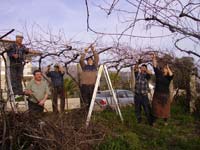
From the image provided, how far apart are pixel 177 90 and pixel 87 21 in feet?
37.2

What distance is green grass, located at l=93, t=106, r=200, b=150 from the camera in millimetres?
7973

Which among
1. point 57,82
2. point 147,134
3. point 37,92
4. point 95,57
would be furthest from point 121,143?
point 57,82

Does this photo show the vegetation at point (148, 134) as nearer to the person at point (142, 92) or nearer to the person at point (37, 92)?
the person at point (142, 92)

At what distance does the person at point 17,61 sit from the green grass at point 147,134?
2.01 metres

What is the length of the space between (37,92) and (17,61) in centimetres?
92

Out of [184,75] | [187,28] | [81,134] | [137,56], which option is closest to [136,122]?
[137,56]

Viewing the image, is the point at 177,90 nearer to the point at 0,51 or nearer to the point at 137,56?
the point at 137,56

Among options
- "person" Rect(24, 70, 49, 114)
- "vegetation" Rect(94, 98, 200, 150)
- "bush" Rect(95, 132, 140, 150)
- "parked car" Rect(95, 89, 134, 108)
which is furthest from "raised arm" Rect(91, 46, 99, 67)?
"bush" Rect(95, 132, 140, 150)

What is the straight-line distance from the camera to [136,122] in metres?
10.5

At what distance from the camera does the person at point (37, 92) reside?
8.82 meters

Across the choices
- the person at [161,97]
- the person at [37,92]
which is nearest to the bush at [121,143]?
the person at [37,92]

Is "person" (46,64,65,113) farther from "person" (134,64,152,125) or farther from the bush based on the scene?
the bush

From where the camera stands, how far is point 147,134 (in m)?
9.29

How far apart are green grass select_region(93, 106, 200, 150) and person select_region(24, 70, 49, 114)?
128cm
